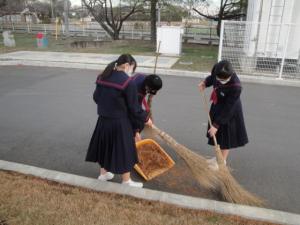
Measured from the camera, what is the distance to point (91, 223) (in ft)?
8.06

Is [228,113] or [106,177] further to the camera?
[106,177]

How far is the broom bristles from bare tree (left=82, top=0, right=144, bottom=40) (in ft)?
50.4

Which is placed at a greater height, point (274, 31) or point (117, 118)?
Result: point (274, 31)

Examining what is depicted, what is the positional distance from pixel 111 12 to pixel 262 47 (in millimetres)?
11870

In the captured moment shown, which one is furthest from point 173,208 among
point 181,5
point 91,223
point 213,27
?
point 213,27

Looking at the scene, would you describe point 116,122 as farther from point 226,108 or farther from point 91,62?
point 91,62

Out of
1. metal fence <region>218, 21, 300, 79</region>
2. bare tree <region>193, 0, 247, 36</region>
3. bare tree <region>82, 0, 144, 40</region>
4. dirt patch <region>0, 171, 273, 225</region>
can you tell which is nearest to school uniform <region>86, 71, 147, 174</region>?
dirt patch <region>0, 171, 273, 225</region>

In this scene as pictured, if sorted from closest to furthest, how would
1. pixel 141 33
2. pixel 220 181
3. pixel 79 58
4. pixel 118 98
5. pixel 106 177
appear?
pixel 118 98, pixel 220 181, pixel 106 177, pixel 79 58, pixel 141 33

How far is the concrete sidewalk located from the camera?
8414 millimetres

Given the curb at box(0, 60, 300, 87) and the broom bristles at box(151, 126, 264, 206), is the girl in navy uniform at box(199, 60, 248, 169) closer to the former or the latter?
the broom bristles at box(151, 126, 264, 206)

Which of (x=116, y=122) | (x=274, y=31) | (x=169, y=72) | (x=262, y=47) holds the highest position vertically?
(x=274, y=31)

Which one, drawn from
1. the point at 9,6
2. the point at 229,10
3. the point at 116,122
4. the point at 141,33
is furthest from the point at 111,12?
the point at 116,122

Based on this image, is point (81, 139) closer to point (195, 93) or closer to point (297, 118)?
point (195, 93)

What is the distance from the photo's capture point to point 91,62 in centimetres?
1048
